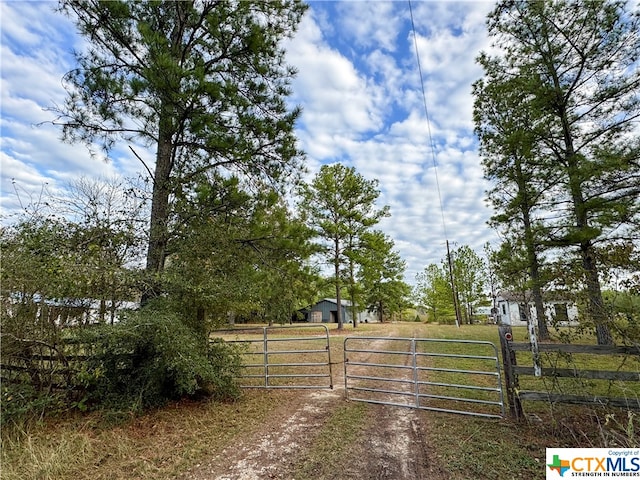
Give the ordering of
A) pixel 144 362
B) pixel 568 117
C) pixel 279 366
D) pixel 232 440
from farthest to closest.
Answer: pixel 568 117 → pixel 279 366 → pixel 144 362 → pixel 232 440

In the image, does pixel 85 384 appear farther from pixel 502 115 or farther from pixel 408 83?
pixel 502 115

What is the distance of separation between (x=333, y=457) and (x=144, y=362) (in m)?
3.30

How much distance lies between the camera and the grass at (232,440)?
3039mm

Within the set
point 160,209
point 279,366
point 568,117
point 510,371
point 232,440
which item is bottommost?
point 232,440

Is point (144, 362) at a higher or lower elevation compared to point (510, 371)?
higher

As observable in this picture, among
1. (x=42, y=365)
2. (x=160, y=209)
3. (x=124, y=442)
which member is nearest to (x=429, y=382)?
Answer: (x=124, y=442)

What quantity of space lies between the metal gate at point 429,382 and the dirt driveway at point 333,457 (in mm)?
472

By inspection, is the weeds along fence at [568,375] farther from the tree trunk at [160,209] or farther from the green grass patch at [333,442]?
the tree trunk at [160,209]

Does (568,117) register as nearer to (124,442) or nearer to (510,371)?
(510,371)

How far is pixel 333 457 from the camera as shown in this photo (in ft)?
Answer: 10.8

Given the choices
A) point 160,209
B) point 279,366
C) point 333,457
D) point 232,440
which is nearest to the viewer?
point 333,457

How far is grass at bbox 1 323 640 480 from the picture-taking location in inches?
120

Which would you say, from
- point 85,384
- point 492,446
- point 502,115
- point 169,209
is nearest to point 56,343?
point 85,384

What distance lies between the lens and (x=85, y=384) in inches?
171
